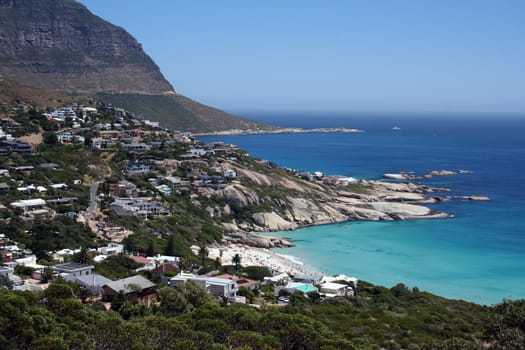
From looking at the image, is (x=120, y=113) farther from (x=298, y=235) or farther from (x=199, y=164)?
(x=298, y=235)

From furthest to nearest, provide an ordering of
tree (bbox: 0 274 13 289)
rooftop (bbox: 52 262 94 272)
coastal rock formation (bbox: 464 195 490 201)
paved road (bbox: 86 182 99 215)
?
coastal rock formation (bbox: 464 195 490 201), paved road (bbox: 86 182 99 215), rooftop (bbox: 52 262 94 272), tree (bbox: 0 274 13 289)

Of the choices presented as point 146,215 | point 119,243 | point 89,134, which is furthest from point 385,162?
point 119,243

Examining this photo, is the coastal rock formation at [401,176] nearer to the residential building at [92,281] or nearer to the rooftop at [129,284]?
the rooftop at [129,284]

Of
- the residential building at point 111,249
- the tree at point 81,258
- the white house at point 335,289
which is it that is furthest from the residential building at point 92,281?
the white house at point 335,289

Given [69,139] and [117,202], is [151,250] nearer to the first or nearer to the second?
[117,202]

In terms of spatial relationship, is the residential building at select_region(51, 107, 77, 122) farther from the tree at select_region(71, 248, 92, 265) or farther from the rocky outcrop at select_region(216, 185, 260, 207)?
the tree at select_region(71, 248, 92, 265)

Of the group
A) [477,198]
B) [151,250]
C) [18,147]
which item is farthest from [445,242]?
[18,147]

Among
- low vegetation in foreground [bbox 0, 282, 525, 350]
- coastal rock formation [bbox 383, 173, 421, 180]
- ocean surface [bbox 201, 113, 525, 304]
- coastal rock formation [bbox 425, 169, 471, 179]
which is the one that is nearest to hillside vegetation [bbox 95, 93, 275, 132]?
ocean surface [bbox 201, 113, 525, 304]
